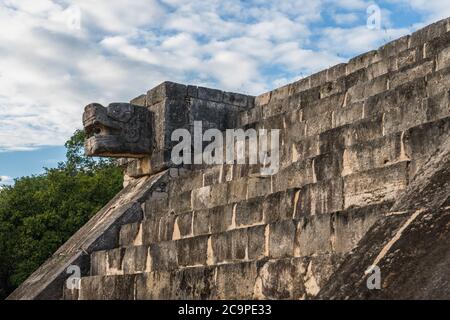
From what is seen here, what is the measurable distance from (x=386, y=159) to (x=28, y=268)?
13.0m

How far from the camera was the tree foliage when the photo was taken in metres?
16.8

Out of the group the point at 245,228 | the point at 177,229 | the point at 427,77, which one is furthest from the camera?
the point at 177,229

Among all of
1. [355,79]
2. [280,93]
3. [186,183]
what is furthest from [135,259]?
[280,93]

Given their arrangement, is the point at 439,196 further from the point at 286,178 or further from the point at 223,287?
the point at 286,178

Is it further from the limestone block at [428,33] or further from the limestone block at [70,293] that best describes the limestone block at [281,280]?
the limestone block at [428,33]

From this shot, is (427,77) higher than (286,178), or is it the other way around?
(427,77)

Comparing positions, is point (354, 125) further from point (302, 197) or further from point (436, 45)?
point (436, 45)

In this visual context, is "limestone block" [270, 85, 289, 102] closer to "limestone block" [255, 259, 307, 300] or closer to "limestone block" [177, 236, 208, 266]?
"limestone block" [177, 236, 208, 266]

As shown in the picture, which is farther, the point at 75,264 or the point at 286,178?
the point at 75,264

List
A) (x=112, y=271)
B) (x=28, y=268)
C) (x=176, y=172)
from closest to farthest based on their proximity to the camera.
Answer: (x=112, y=271) < (x=176, y=172) < (x=28, y=268)

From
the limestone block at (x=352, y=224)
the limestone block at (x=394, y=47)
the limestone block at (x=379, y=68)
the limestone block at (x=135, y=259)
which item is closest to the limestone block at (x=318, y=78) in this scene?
the limestone block at (x=394, y=47)
